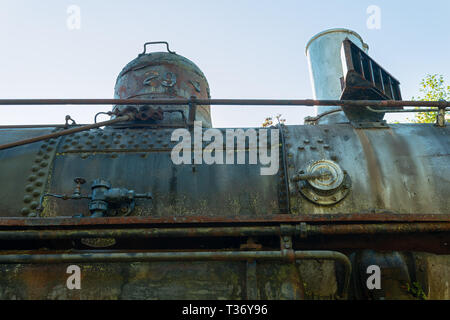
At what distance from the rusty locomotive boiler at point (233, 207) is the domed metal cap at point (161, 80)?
24.6 inches

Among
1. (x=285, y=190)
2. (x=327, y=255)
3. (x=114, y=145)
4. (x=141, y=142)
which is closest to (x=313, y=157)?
(x=285, y=190)

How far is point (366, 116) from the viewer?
11.0 ft

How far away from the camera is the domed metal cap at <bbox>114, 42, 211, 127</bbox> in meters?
4.32

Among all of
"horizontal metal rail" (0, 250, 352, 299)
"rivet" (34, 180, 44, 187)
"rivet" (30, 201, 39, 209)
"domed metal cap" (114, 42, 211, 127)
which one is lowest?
"horizontal metal rail" (0, 250, 352, 299)

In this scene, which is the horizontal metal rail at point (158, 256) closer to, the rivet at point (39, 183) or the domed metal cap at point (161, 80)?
the rivet at point (39, 183)

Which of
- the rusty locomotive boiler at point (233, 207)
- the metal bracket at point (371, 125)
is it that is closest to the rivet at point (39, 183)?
the rusty locomotive boiler at point (233, 207)

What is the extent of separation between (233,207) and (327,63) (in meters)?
3.95

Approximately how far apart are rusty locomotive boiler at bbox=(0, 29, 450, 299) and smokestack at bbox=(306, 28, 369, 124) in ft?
6.66

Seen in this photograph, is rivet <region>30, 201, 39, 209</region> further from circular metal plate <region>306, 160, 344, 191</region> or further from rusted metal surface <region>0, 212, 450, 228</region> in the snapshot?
circular metal plate <region>306, 160, 344, 191</region>

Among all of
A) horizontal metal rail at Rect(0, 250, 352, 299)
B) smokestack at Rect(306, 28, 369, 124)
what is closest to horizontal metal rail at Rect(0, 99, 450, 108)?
horizontal metal rail at Rect(0, 250, 352, 299)

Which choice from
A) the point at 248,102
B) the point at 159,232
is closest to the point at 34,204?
the point at 159,232

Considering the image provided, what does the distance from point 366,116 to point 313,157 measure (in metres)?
0.81

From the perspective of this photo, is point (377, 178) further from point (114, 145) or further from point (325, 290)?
point (114, 145)

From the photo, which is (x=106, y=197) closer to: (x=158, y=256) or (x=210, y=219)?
(x=158, y=256)
